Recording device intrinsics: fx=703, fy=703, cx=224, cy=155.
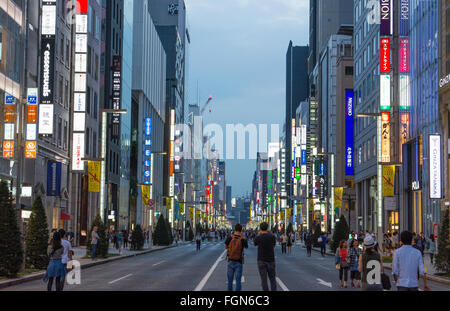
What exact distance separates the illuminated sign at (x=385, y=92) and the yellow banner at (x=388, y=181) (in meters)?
16.8

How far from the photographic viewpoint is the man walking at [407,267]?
1234cm

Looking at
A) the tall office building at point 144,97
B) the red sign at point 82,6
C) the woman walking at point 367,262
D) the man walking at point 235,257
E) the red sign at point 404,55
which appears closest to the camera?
the woman walking at point 367,262

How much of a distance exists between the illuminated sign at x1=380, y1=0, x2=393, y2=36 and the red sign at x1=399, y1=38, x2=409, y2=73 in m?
1.67

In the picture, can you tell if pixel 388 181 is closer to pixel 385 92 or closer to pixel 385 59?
pixel 385 92

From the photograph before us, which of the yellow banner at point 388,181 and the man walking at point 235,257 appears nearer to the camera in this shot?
the man walking at point 235,257

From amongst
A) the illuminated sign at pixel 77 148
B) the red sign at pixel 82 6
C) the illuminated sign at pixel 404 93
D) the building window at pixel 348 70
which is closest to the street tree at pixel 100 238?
the illuminated sign at pixel 77 148

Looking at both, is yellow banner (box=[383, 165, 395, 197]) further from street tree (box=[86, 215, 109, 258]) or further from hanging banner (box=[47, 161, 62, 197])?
hanging banner (box=[47, 161, 62, 197])

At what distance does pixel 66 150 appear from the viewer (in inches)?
2383

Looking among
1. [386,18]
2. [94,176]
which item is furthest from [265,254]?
[386,18]

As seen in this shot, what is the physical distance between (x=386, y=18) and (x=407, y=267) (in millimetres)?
58819

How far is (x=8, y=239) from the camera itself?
2630 cm

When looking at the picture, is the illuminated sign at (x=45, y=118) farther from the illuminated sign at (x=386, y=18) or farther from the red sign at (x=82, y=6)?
the illuminated sign at (x=386, y=18)

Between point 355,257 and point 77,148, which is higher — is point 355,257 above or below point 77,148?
below
